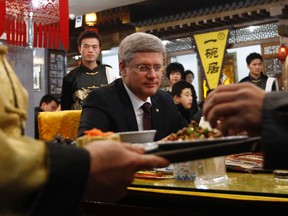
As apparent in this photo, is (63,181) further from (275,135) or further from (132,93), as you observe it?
(132,93)

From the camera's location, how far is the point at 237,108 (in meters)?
1.33

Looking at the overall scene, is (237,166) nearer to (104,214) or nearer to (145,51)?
(104,214)

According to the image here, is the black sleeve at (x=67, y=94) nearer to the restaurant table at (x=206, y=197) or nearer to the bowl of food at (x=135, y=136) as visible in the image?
the restaurant table at (x=206, y=197)

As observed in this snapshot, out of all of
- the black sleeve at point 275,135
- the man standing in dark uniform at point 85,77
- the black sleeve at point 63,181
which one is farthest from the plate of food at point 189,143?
the man standing in dark uniform at point 85,77

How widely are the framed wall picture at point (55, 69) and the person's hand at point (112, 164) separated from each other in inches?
390

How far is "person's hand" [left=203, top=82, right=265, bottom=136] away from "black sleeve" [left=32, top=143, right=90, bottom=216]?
0.49 m

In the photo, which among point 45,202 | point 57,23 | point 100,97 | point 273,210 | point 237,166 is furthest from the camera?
point 57,23

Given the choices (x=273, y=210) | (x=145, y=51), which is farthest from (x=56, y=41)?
(x=273, y=210)

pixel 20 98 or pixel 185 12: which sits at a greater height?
pixel 185 12

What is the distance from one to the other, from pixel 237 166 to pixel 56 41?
3.93 m

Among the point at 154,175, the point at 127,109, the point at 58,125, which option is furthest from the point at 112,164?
the point at 58,125

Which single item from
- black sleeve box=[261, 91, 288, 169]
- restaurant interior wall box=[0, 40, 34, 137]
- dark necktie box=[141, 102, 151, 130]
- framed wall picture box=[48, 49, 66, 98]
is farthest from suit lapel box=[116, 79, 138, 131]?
framed wall picture box=[48, 49, 66, 98]

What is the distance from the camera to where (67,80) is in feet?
16.1

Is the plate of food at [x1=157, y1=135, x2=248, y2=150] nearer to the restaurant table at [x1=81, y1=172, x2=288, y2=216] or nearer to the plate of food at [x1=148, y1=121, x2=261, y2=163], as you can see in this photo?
the plate of food at [x1=148, y1=121, x2=261, y2=163]
